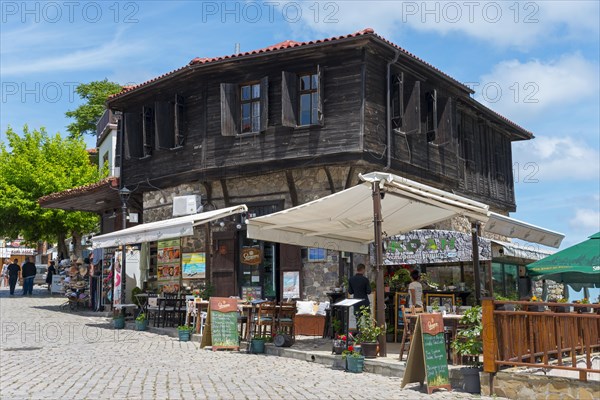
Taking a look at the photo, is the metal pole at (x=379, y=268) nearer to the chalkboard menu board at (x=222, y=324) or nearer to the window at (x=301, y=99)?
the chalkboard menu board at (x=222, y=324)

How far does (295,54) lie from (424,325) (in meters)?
9.61

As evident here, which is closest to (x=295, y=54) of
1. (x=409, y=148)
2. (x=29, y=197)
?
(x=409, y=148)

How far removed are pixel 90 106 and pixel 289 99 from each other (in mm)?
31184

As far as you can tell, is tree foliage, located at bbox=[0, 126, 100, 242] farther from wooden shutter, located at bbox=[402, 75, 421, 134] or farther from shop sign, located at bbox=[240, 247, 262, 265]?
wooden shutter, located at bbox=[402, 75, 421, 134]

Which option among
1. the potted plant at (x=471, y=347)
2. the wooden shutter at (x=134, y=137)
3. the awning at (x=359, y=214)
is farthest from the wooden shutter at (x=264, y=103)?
the potted plant at (x=471, y=347)

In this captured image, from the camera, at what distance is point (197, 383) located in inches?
334

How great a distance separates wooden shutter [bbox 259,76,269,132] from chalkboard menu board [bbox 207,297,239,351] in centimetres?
575

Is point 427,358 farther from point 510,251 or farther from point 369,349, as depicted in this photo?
point 510,251

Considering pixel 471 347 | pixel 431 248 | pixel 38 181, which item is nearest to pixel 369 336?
pixel 471 347

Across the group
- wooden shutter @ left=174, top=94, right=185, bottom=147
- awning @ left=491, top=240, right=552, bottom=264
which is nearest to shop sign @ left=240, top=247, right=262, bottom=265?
wooden shutter @ left=174, top=94, right=185, bottom=147

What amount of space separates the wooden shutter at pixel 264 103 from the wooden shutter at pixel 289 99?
592 millimetres

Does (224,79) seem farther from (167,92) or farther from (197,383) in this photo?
(197,383)

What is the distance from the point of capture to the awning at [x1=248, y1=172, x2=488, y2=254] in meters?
10.5

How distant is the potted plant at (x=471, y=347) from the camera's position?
27.6 feet
